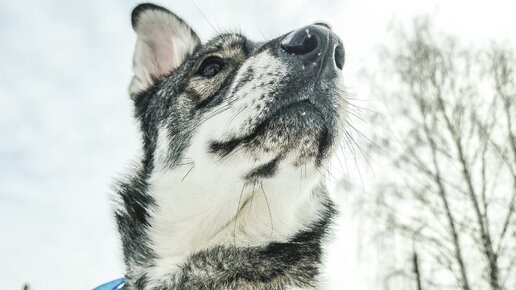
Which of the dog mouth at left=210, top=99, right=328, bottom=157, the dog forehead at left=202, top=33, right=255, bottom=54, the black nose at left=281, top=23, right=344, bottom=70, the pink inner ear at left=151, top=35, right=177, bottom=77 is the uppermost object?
the pink inner ear at left=151, top=35, right=177, bottom=77

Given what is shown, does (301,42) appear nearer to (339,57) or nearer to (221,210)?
(339,57)

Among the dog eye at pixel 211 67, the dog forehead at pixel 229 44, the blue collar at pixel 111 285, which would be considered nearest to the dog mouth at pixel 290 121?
the dog eye at pixel 211 67

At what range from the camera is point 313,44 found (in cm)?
283

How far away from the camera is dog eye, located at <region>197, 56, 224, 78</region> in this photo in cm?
371

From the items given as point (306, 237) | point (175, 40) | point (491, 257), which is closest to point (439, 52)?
point (491, 257)

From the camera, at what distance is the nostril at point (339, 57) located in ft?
9.63

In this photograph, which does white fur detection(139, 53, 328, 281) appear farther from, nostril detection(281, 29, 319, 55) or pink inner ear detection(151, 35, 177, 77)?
pink inner ear detection(151, 35, 177, 77)

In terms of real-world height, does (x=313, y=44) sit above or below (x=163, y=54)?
below

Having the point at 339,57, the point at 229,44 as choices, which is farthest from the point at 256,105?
the point at 229,44

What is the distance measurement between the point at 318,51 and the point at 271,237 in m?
1.27

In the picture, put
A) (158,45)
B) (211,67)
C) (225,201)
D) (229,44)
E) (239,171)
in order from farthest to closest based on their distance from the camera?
(158,45)
(229,44)
(211,67)
(225,201)
(239,171)

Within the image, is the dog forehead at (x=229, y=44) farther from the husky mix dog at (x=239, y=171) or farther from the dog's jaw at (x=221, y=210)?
the dog's jaw at (x=221, y=210)

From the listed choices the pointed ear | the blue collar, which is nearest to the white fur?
the blue collar

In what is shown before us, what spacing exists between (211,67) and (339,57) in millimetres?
1176
